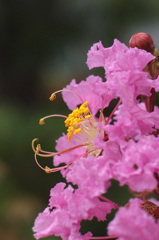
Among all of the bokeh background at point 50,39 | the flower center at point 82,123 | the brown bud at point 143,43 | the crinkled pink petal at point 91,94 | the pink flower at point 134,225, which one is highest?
the bokeh background at point 50,39

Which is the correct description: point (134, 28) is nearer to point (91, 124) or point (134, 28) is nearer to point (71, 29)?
point (71, 29)

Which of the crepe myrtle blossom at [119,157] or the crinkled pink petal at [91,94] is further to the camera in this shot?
the crinkled pink petal at [91,94]

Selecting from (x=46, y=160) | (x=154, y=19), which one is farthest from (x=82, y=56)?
(x=46, y=160)

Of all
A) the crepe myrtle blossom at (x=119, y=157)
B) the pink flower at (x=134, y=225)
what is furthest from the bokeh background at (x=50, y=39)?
the pink flower at (x=134, y=225)

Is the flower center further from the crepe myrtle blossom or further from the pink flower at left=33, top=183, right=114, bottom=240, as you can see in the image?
the pink flower at left=33, top=183, right=114, bottom=240

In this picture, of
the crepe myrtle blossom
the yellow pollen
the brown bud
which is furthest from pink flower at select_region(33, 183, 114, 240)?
the brown bud

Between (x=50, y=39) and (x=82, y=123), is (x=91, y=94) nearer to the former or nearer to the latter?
(x=82, y=123)

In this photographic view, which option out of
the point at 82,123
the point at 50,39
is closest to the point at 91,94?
the point at 82,123

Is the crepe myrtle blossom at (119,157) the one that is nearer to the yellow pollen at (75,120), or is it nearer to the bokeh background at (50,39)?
the yellow pollen at (75,120)
